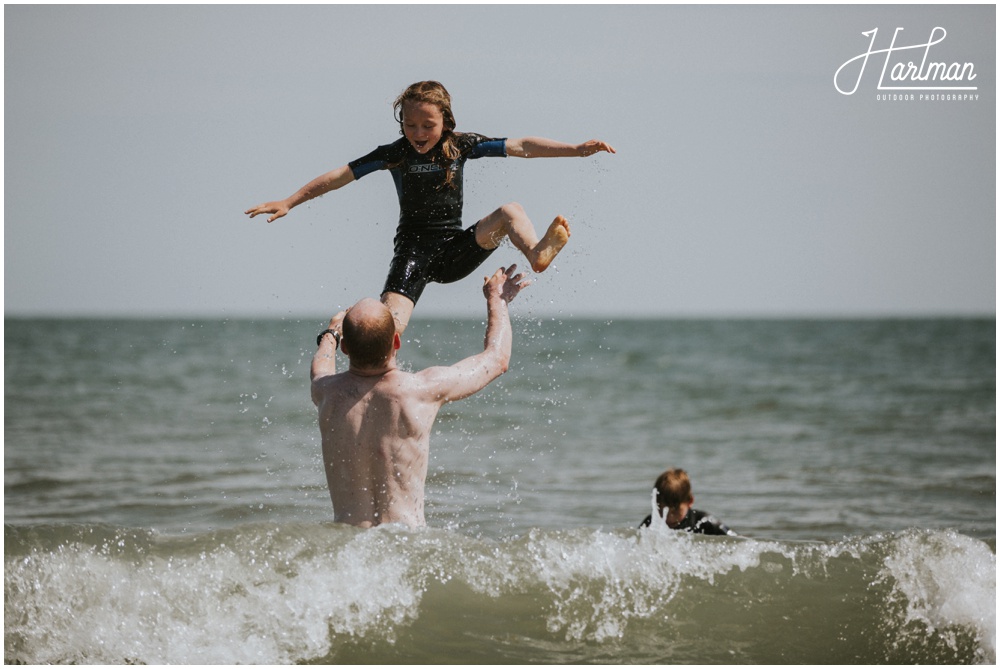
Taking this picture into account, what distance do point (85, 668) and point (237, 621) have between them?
748mm

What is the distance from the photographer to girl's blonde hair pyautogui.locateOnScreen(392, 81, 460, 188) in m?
5.52

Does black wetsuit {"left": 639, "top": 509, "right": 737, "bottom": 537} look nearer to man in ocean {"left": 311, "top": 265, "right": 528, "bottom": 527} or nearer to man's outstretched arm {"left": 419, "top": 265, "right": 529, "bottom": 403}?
man's outstretched arm {"left": 419, "top": 265, "right": 529, "bottom": 403}

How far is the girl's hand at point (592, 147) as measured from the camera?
5.34m

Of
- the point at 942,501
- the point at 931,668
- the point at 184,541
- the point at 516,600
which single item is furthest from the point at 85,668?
A: the point at 942,501

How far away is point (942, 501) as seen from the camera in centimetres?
1014

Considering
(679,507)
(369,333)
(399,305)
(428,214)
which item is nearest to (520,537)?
(679,507)

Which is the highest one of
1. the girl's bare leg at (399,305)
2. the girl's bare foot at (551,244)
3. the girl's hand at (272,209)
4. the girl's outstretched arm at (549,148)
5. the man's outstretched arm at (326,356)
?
the girl's outstretched arm at (549,148)

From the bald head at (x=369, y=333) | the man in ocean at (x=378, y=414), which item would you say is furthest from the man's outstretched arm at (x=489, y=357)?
the bald head at (x=369, y=333)

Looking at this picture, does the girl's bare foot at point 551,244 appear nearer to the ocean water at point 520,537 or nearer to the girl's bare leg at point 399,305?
the girl's bare leg at point 399,305

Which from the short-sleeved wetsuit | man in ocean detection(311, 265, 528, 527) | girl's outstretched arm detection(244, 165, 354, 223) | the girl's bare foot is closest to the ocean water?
man in ocean detection(311, 265, 528, 527)

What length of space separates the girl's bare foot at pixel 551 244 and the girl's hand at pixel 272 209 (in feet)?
4.39

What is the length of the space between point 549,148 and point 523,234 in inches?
18.5

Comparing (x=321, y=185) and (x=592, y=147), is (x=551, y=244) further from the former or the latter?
(x=321, y=185)

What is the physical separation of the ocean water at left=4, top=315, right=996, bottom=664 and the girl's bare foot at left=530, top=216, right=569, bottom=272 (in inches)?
43.4
